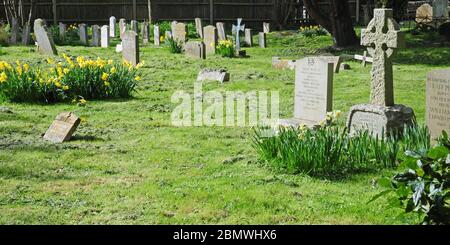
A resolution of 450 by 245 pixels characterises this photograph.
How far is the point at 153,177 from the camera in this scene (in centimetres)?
778

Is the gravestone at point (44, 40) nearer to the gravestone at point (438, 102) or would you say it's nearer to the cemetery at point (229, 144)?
the cemetery at point (229, 144)

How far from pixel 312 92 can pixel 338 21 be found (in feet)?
44.8

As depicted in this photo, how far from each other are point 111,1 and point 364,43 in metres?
24.6

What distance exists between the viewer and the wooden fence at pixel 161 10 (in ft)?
106

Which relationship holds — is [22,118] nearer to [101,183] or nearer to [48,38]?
[101,183]

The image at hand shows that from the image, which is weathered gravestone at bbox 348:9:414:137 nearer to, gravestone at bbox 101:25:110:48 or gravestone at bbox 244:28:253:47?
gravestone at bbox 101:25:110:48

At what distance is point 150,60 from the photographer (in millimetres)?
19172

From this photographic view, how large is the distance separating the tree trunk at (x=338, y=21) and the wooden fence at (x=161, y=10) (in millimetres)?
9589

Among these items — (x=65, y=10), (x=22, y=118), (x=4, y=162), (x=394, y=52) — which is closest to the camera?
(x=4, y=162)

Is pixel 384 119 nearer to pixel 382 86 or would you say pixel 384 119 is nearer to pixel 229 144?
pixel 382 86

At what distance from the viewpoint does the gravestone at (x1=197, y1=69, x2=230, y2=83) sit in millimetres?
15234

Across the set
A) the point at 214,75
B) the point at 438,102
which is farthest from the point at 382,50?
the point at 214,75

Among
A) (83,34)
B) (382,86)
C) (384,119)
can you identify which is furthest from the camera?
(83,34)
